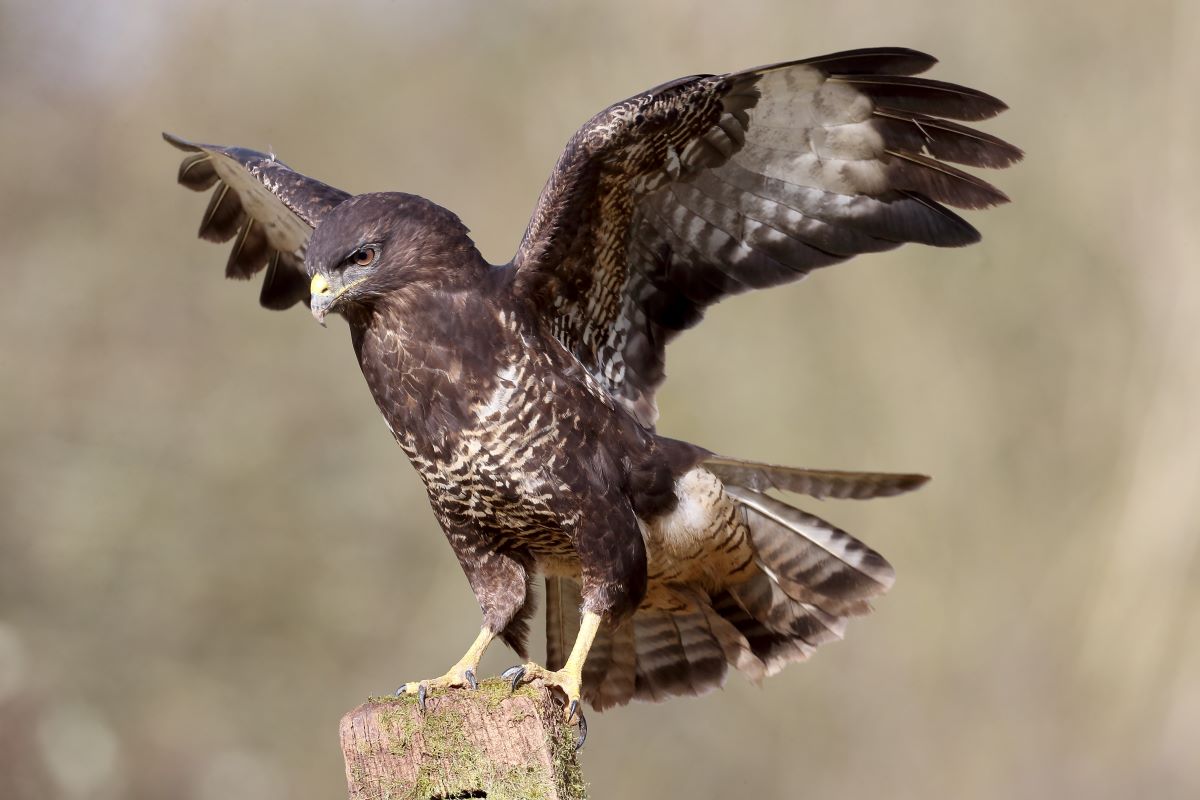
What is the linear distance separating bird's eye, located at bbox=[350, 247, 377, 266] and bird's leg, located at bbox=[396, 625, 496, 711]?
1159 millimetres

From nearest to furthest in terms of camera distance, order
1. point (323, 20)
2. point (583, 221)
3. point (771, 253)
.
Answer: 1. point (583, 221)
2. point (771, 253)
3. point (323, 20)

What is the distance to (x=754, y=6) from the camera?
995 centimetres

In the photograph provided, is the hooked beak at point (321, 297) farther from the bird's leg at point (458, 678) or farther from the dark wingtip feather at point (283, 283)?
the dark wingtip feather at point (283, 283)

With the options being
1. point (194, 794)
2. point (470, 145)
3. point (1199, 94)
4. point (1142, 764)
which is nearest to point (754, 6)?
point (470, 145)

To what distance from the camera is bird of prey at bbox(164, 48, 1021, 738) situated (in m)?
4.01

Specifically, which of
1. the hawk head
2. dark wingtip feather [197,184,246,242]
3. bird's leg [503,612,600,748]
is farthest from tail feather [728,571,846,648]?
dark wingtip feather [197,184,246,242]

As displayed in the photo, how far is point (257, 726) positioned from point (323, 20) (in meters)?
5.84

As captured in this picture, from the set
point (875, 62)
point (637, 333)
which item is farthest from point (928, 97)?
point (637, 333)

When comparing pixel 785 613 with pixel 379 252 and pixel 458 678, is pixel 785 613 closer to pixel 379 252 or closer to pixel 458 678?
pixel 458 678

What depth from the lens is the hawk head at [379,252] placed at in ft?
13.0

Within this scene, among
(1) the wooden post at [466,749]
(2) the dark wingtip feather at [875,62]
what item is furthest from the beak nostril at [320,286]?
(2) the dark wingtip feather at [875,62]

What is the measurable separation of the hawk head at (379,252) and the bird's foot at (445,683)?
107cm

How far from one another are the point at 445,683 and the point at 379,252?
125 cm

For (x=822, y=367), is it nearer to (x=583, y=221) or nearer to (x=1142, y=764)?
(x=1142, y=764)
